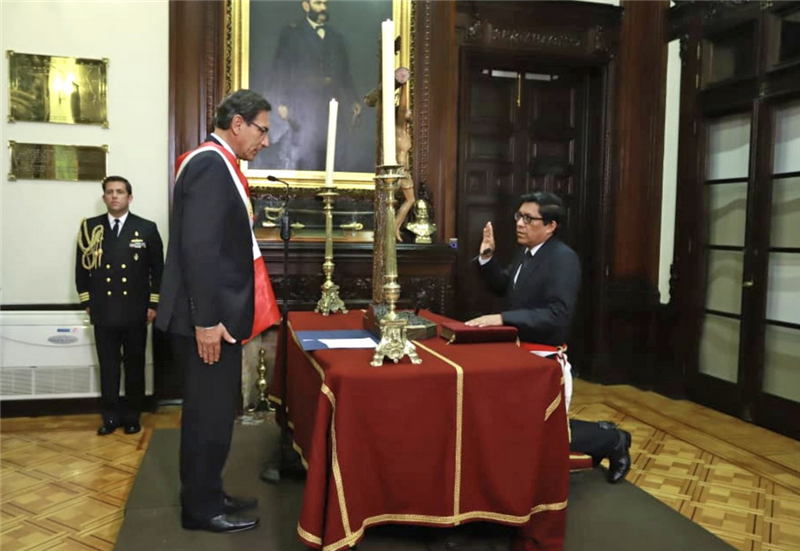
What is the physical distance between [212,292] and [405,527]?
44.2 inches

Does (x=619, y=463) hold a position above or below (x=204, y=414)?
below

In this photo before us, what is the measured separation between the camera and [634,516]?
2682mm

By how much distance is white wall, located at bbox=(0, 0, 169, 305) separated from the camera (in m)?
4.13

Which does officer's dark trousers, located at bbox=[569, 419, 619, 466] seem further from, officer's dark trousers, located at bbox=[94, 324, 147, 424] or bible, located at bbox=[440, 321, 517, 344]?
officer's dark trousers, located at bbox=[94, 324, 147, 424]

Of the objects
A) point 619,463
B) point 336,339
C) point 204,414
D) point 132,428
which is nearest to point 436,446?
point 336,339

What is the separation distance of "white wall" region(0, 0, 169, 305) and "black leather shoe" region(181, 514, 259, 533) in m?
2.41

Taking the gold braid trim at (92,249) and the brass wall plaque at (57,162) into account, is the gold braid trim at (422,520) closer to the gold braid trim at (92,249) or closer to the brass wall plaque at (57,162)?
the gold braid trim at (92,249)

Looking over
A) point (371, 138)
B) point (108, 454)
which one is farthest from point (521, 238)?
point (108, 454)

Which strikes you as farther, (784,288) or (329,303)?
(784,288)

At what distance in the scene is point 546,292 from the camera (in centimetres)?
266

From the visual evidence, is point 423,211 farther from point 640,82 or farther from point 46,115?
point 46,115

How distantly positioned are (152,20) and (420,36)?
70.9 inches

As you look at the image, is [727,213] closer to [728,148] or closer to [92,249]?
[728,148]

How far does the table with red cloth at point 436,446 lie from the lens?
1.90 metres
